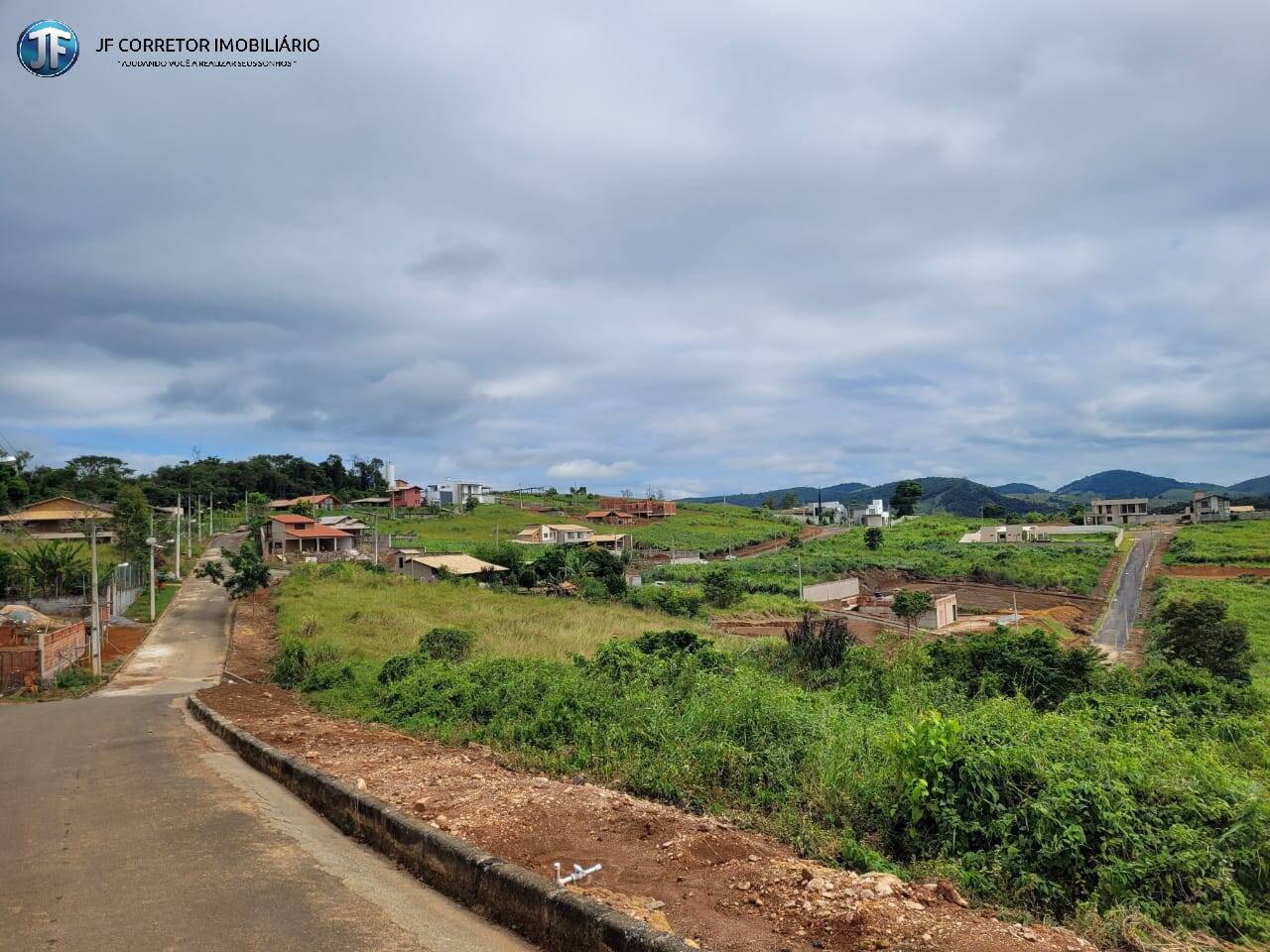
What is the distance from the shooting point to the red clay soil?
3.76m

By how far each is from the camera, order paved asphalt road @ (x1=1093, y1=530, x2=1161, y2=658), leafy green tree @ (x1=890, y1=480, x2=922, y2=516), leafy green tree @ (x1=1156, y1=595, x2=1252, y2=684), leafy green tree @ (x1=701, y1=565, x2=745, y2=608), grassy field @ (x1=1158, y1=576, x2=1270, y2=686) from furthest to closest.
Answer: leafy green tree @ (x1=890, y1=480, x2=922, y2=516)
leafy green tree @ (x1=701, y1=565, x2=745, y2=608)
paved asphalt road @ (x1=1093, y1=530, x2=1161, y2=658)
grassy field @ (x1=1158, y1=576, x2=1270, y2=686)
leafy green tree @ (x1=1156, y1=595, x2=1252, y2=684)

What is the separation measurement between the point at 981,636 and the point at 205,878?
12.9m

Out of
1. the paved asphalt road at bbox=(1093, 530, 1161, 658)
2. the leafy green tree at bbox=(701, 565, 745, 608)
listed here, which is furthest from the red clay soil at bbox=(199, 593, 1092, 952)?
the leafy green tree at bbox=(701, 565, 745, 608)

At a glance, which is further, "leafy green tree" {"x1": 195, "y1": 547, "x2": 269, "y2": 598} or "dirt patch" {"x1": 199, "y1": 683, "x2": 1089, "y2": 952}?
"leafy green tree" {"x1": 195, "y1": 547, "x2": 269, "y2": 598}

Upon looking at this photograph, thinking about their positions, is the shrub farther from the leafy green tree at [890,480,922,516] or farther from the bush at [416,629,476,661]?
the leafy green tree at [890,480,922,516]

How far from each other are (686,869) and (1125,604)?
5315 cm

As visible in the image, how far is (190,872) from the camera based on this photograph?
522 centimetres

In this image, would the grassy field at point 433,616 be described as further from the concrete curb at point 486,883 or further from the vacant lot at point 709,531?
the vacant lot at point 709,531

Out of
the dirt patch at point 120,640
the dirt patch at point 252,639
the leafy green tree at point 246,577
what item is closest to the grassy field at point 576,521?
the dirt patch at point 252,639

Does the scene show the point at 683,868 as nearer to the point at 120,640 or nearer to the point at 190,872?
the point at 190,872

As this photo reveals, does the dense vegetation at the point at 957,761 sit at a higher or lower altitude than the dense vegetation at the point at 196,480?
lower

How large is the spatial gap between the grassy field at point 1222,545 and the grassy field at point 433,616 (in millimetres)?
49320

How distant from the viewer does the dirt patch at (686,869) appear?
377cm

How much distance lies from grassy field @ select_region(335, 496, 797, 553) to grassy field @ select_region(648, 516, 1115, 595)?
947cm
